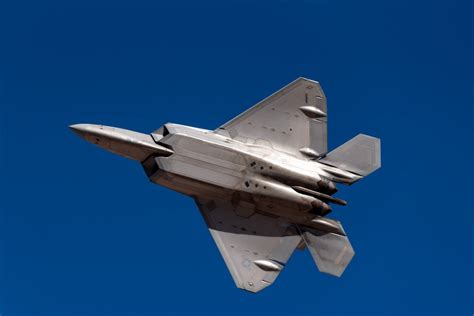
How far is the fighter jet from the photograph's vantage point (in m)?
26.7

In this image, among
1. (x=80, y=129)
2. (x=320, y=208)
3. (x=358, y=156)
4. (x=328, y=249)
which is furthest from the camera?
(x=358, y=156)

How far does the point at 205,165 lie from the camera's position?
2662 centimetres

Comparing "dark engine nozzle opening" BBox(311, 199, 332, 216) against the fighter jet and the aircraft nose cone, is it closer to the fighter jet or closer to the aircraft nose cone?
the fighter jet

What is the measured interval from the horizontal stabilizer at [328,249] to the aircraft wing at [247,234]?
1.73 ft

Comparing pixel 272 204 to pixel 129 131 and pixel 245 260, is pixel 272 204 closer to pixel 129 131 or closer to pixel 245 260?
pixel 245 260

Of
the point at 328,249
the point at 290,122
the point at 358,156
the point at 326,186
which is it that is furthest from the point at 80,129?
the point at 358,156

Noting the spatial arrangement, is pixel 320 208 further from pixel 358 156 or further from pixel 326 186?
pixel 358 156

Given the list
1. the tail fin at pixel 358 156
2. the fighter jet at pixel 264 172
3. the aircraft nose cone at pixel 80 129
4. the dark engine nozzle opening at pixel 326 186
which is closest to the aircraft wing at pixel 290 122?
the fighter jet at pixel 264 172

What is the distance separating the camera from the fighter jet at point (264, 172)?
2669 cm

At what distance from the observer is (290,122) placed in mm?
28500

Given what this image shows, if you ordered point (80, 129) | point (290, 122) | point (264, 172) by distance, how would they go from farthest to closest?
point (290, 122), point (80, 129), point (264, 172)

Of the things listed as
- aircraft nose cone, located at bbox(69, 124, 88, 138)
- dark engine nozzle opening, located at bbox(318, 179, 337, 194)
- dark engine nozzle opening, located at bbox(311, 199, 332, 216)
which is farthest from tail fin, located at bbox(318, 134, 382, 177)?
aircraft nose cone, located at bbox(69, 124, 88, 138)

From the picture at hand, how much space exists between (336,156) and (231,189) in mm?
4610

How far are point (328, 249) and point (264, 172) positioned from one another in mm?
4123
